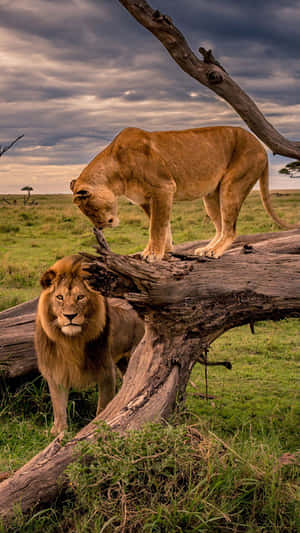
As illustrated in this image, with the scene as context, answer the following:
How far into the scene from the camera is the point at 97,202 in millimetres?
4273

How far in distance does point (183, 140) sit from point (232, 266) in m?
1.31

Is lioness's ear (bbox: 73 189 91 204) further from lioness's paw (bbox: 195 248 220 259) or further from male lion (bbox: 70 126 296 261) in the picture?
lioness's paw (bbox: 195 248 220 259)

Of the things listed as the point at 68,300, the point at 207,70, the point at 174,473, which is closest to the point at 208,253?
the point at 68,300

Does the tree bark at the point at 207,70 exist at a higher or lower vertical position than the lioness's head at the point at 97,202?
higher

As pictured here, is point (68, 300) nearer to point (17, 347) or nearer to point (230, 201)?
point (230, 201)

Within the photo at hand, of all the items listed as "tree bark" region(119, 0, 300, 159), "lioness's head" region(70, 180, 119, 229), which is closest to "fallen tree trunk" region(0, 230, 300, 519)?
"lioness's head" region(70, 180, 119, 229)

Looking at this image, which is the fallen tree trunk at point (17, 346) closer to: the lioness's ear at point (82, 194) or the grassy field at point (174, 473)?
the grassy field at point (174, 473)

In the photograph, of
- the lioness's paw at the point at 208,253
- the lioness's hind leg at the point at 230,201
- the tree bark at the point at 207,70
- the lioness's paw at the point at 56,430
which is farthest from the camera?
the tree bark at the point at 207,70

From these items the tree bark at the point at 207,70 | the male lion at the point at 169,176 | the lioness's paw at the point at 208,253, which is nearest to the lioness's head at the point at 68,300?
the male lion at the point at 169,176

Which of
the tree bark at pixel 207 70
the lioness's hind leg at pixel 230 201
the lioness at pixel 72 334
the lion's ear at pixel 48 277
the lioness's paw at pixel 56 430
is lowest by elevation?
the lioness's paw at pixel 56 430

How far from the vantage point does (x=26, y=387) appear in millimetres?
5621

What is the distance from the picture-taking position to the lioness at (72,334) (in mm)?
4062

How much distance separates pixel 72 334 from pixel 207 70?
12.5ft

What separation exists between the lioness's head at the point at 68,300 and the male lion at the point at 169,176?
0.53 meters
